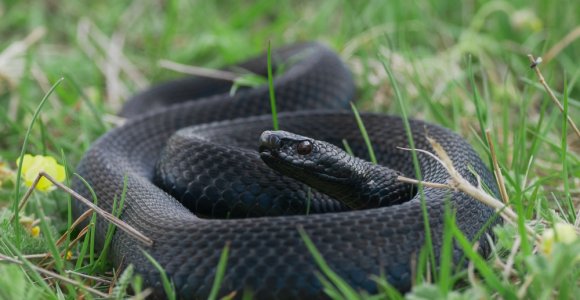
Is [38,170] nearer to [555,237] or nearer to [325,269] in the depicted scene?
[325,269]

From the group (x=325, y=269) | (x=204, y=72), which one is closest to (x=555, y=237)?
(x=325, y=269)

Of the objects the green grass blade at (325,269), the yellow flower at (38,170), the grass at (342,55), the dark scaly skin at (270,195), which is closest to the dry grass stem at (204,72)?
the dark scaly skin at (270,195)

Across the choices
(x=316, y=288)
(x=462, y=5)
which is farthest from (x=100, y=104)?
(x=316, y=288)

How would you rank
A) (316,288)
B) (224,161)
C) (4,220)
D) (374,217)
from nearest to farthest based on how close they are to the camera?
(316,288), (374,217), (4,220), (224,161)

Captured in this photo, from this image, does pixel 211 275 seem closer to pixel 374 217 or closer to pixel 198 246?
pixel 198 246

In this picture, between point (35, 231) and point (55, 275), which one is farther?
point (35, 231)
